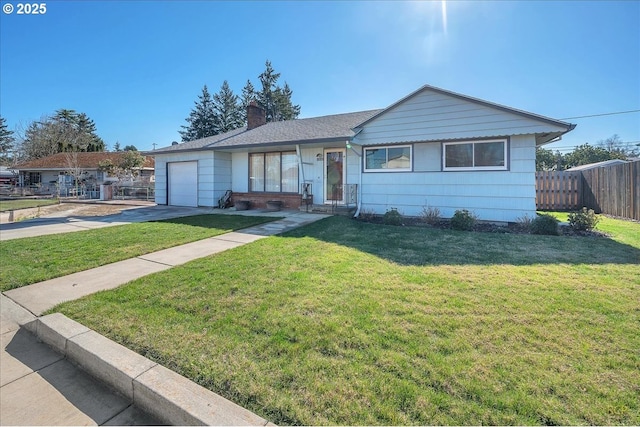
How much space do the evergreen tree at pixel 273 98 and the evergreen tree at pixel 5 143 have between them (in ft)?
127

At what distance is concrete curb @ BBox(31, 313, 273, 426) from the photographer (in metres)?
1.88

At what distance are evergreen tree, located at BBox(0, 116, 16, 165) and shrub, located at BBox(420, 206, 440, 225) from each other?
60.9 meters

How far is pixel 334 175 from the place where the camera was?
473 inches

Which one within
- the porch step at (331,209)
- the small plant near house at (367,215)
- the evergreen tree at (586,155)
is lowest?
the small plant near house at (367,215)

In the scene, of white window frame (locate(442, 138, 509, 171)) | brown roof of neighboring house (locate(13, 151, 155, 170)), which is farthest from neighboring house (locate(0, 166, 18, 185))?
white window frame (locate(442, 138, 509, 171))

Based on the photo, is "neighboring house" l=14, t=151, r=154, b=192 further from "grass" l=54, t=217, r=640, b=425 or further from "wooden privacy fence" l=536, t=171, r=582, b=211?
"wooden privacy fence" l=536, t=171, r=582, b=211

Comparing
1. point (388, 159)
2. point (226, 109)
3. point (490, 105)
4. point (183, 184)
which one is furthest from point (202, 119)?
point (490, 105)

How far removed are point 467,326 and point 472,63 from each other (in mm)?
11638

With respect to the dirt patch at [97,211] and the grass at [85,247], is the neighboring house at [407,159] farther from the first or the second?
the dirt patch at [97,211]

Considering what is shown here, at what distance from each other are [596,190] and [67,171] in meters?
42.3

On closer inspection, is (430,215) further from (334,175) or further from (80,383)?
(80,383)

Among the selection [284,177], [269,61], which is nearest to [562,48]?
[284,177]

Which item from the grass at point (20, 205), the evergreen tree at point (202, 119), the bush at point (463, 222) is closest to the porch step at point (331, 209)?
the bush at point (463, 222)

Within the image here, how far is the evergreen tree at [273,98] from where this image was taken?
38531 mm
